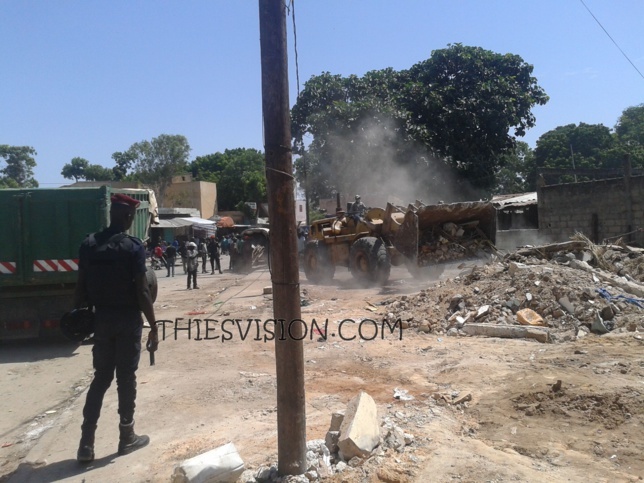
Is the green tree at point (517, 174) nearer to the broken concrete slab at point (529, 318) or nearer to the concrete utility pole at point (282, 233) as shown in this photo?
the broken concrete slab at point (529, 318)

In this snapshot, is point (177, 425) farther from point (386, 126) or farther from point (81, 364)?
point (386, 126)

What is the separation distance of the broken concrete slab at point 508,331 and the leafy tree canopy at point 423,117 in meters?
18.6

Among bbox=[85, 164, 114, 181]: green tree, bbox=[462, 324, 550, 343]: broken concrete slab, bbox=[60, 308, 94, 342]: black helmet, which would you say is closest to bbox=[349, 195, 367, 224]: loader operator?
bbox=[462, 324, 550, 343]: broken concrete slab

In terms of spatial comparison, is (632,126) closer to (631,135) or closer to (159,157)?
(631,135)

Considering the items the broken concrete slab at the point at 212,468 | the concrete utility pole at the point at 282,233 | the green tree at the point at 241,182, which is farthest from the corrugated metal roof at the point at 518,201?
the green tree at the point at 241,182

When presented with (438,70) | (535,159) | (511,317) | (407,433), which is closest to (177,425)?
(407,433)

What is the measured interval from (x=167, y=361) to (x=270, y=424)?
3.04m

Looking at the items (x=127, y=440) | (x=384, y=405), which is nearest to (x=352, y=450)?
(x=384, y=405)

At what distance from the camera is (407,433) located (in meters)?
4.17

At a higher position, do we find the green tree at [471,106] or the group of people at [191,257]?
the green tree at [471,106]

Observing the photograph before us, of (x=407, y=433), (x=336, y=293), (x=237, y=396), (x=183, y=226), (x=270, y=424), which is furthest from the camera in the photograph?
(x=183, y=226)

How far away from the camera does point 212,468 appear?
3.47m

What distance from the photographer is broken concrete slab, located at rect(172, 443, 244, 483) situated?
341cm

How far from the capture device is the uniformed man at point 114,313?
4.14 metres
